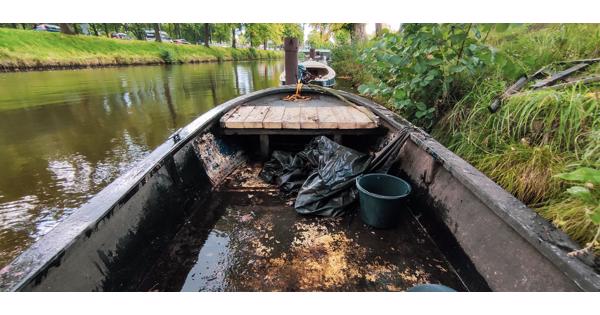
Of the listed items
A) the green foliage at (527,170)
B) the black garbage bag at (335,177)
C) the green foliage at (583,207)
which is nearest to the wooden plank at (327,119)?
the black garbage bag at (335,177)

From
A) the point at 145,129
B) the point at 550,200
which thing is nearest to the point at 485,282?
the point at 550,200

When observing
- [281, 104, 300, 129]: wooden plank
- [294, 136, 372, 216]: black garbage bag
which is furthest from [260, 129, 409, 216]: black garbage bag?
[281, 104, 300, 129]: wooden plank

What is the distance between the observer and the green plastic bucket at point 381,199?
206 centimetres

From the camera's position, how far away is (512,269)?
133 cm

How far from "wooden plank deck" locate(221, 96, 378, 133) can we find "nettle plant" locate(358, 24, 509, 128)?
49cm

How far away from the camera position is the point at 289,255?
6.23ft

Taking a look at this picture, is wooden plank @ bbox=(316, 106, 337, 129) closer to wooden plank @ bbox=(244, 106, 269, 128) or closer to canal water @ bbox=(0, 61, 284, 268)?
wooden plank @ bbox=(244, 106, 269, 128)

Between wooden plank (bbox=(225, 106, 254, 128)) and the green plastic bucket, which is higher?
wooden plank (bbox=(225, 106, 254, 128))

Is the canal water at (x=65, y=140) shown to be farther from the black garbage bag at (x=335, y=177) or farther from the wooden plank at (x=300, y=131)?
the black garbage bag at (x=335, y=177)

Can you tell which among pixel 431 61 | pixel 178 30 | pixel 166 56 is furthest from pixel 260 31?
A: pixel 431 61

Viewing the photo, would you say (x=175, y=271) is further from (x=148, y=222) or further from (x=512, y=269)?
(x=512, y=269)

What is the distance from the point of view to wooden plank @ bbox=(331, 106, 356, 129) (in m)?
2.84

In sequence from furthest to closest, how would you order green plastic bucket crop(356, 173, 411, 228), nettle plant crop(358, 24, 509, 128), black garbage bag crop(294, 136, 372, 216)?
nettle plant crop(358, 24, 509, 128) → black garbage bag crop(294, 136, 372, 216) → green plastic bucket crop(356, 173, 411, 228)

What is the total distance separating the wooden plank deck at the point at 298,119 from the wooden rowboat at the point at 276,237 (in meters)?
0.02
